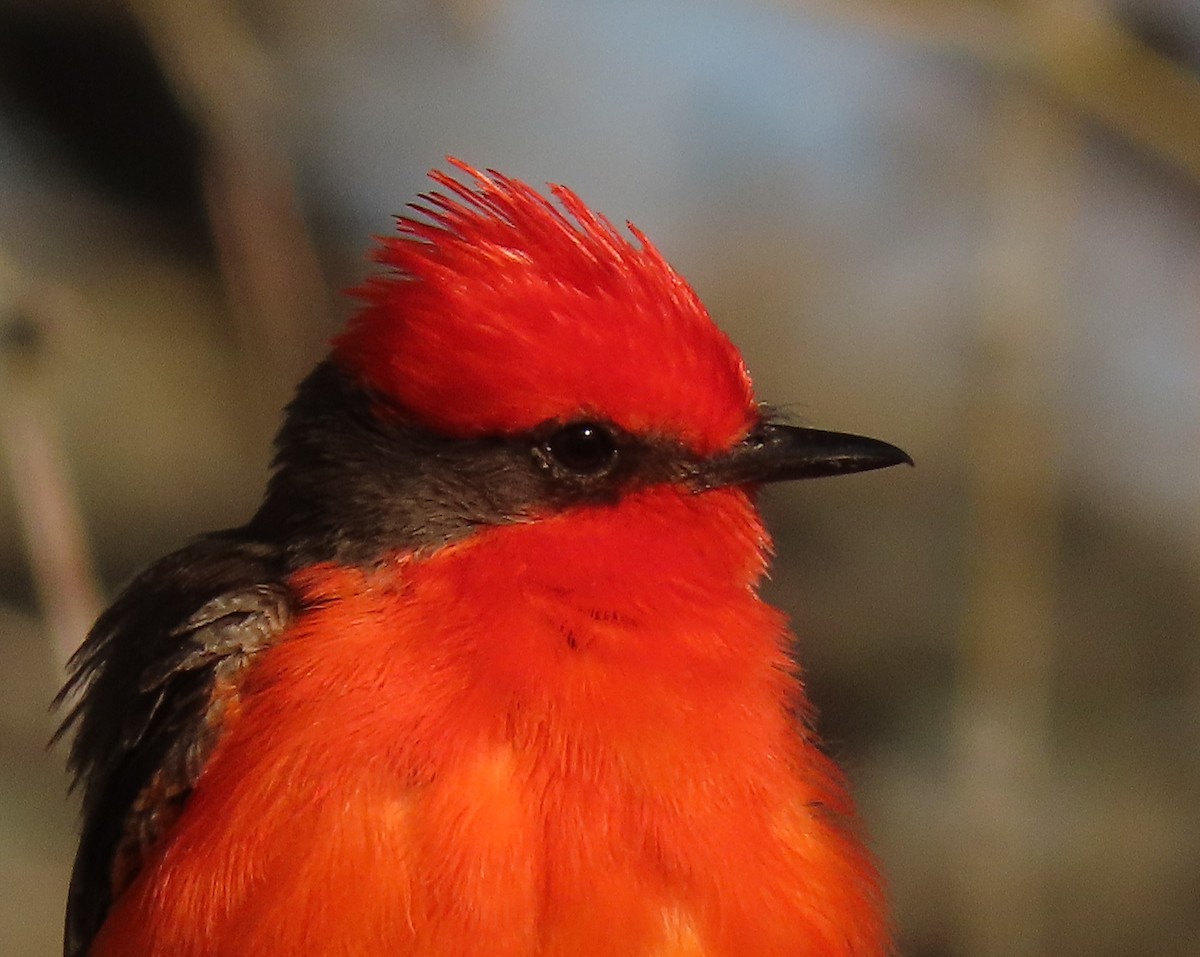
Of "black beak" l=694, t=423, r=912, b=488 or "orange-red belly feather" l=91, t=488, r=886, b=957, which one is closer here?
"orange-red belly feather" l=91, t=488, r=886, b=957

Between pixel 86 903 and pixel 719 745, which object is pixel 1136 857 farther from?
pixel 86 903

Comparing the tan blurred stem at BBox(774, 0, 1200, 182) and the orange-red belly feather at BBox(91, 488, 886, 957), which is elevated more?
the tan blurred stem at BBox(774, 0, 1200, 182)

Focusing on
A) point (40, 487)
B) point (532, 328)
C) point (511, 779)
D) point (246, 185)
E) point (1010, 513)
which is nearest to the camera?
point (511, 779)

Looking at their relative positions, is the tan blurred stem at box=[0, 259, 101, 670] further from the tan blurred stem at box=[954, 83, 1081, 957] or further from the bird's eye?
the tan blurred stem at box=[954, 83, 1081, 957]

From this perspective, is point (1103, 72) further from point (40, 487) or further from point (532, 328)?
point (40, 487)

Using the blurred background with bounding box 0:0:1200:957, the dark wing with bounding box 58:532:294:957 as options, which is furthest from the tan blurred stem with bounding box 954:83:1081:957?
the dark wing with bounding box 58:532:294:957

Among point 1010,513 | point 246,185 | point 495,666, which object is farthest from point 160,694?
point 1010,513
